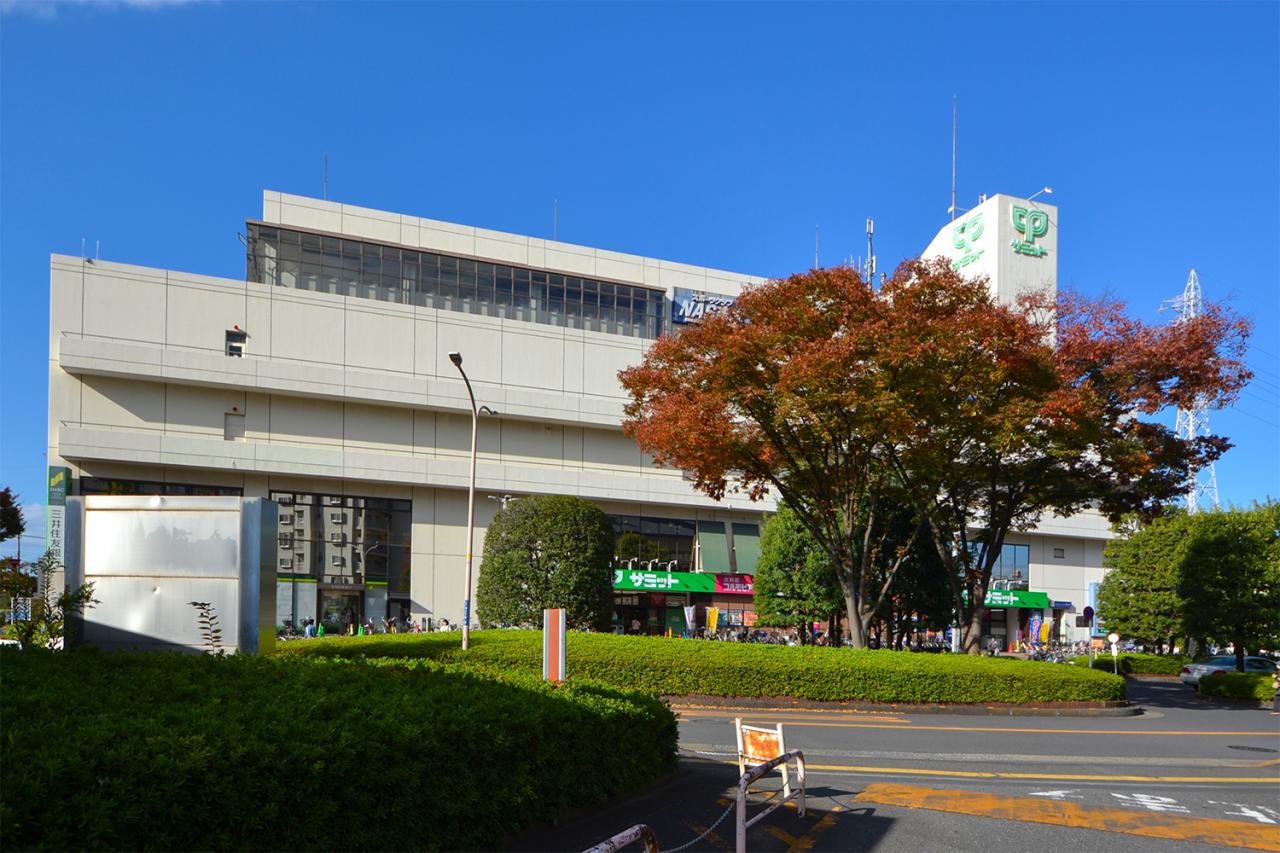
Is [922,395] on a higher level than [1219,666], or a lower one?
higher

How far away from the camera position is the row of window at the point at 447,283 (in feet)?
160

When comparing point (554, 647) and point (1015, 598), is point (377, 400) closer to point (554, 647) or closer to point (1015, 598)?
point (554, 647)

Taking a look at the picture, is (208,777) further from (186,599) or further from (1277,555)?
(1277,555)

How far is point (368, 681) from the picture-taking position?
8.34 meters

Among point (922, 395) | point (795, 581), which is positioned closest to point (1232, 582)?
point (795, 581)

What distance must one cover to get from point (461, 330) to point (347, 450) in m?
8.02

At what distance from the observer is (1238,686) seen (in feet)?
103

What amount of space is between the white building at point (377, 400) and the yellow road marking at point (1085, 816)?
36.4m

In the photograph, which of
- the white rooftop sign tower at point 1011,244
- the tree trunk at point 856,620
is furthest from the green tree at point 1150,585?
the white rooftop sign tower at point 1011,244

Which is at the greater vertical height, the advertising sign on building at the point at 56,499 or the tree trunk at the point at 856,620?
the advertising sign on building at the point at 56,499

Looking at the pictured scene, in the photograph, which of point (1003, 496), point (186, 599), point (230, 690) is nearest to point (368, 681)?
point (230, 690)

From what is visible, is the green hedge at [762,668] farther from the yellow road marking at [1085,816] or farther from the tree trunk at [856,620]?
the yellow road marking at [1085,816]

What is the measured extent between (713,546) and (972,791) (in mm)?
39498

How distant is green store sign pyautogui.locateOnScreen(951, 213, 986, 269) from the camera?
7156 centimetres
